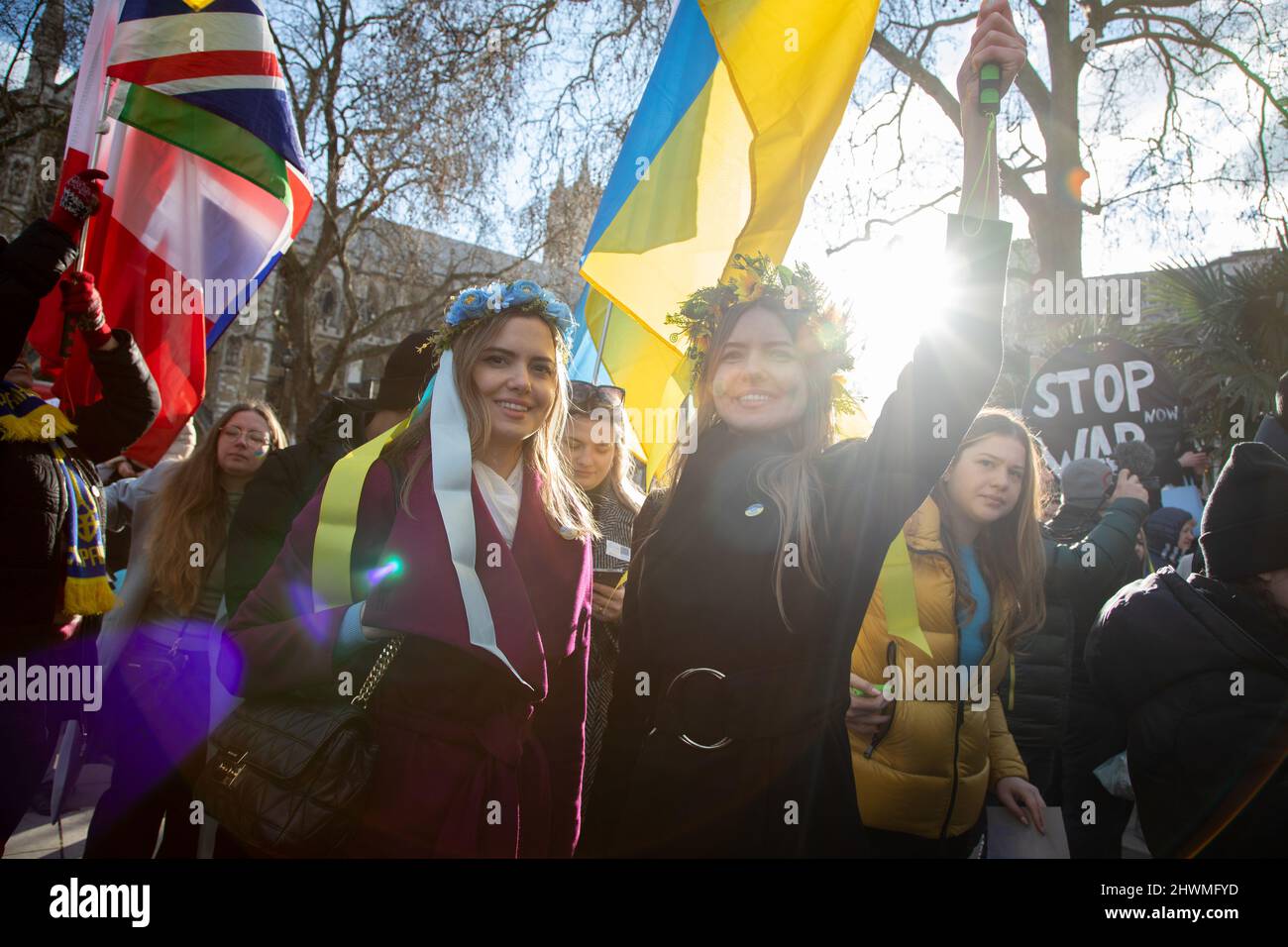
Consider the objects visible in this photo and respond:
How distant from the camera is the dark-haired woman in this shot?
5.85 feet

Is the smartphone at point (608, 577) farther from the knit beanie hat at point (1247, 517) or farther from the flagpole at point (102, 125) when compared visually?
the flagpole at point (102, 125)

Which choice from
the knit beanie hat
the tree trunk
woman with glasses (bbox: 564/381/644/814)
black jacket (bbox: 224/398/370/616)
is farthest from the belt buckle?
the tree trunk

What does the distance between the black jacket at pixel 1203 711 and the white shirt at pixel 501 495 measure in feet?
6.18

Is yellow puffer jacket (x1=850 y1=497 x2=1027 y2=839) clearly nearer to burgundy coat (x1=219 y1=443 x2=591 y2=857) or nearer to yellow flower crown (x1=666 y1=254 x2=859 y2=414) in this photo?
yellow flower crown (x1=666 y1=254 x2=859 y2=414)

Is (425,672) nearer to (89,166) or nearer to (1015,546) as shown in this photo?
(1015,546)

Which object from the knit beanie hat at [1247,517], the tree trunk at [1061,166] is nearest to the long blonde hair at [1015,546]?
the knit beanie hat at [1247,517]

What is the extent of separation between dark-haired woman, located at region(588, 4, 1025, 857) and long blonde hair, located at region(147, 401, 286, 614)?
253 cm

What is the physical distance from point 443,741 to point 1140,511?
3099 mm

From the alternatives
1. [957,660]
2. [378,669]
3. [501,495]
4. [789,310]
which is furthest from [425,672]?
[957,660]

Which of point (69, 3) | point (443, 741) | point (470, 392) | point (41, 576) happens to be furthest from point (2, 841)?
point (69, 3)

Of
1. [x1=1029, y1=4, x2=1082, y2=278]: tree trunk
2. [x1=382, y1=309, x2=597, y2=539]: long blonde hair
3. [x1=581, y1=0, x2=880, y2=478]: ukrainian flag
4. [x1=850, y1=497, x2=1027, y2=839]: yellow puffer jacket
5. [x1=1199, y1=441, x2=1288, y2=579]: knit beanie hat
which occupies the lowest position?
[x1=850, y1=497, x2=1027, y2=839]: yellow puffer jacket

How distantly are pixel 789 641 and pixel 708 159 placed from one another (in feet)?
7.72

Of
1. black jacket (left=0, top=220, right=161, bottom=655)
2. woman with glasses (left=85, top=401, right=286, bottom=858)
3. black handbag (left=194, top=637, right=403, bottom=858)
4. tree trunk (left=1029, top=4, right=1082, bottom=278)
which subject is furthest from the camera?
tree trunk (left=1029, top=4, right=1082, bottom=278)
